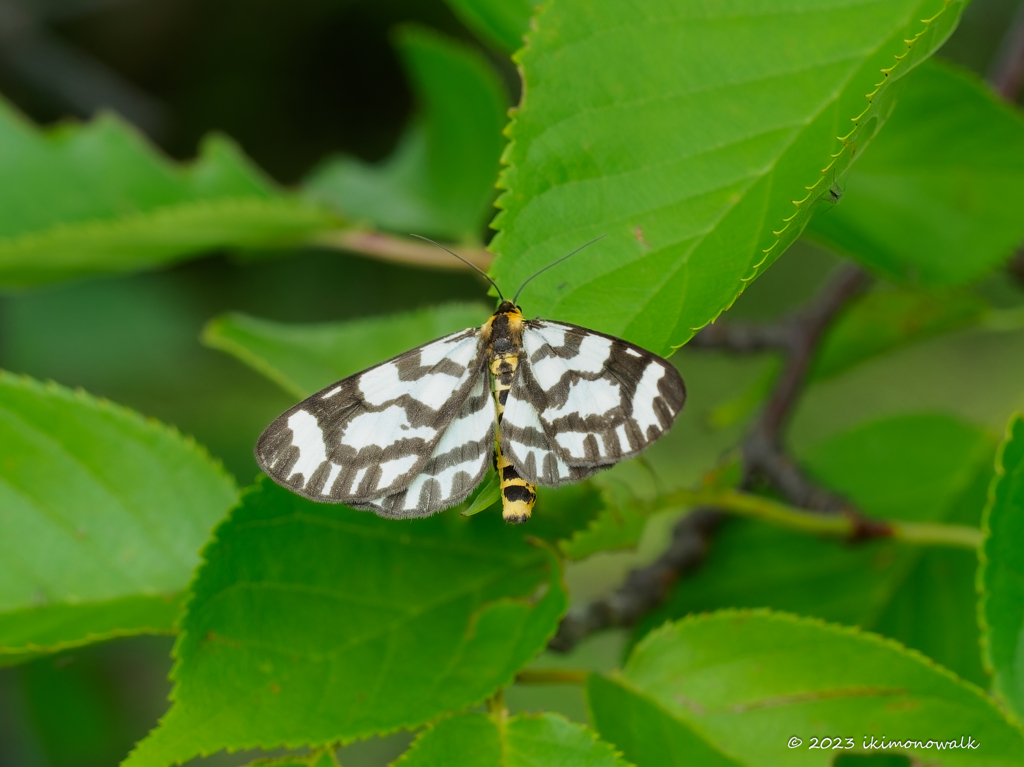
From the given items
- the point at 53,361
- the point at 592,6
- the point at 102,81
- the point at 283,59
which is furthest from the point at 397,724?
the point at 283,59

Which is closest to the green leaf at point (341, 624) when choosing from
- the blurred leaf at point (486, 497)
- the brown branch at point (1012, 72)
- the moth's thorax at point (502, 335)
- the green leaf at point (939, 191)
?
the blurred leaf at point (486, 497)

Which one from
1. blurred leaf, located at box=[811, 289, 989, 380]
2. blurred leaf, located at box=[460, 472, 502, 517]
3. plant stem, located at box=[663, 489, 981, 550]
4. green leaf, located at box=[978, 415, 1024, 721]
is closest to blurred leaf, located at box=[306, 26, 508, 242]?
blurred leaf, located at box=[811, 289, 989, 380]

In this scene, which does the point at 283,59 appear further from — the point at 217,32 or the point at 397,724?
the point at 397,724

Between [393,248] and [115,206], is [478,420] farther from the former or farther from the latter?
[115,206]

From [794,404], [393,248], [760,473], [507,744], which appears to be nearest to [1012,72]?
[794,404]

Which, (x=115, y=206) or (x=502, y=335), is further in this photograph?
(x=115, y=206)

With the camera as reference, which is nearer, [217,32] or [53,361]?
[53,361]
